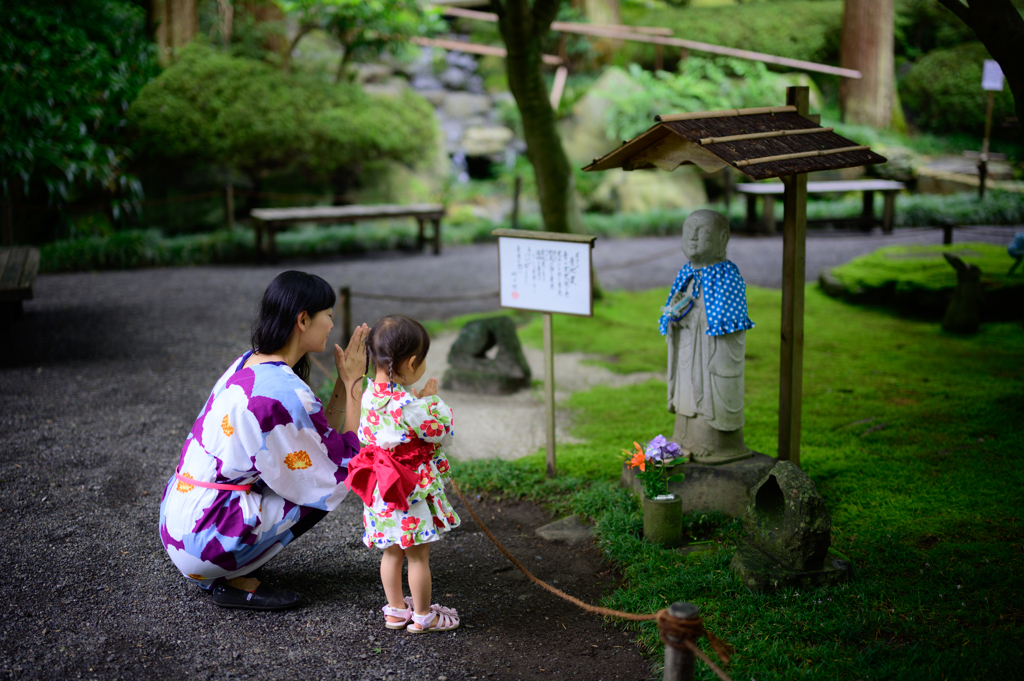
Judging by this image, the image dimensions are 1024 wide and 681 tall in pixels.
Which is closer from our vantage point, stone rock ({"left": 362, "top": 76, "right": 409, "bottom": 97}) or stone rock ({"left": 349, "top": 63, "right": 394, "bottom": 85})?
stone rock ({"left": 362, "top": 76, "right": 409, "bottom": 97})

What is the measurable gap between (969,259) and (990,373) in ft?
8.77

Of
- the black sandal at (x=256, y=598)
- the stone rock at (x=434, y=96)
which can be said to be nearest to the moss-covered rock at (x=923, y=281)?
the black sandal at (x=256, y=598)

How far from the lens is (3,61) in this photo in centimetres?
1146

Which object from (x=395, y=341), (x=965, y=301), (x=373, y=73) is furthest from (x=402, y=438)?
(x=373, y=73)

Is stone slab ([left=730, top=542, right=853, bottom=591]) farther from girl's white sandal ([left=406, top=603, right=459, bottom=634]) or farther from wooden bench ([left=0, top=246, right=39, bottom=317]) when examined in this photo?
wooden bench ([left=0, top=246, right=39, bottom=317])

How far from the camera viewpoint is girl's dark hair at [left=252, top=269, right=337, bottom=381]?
312cm

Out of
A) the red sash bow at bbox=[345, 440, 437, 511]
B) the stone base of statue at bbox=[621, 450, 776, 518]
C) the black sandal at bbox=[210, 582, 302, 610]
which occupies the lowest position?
the black sandal at bbox=[210, 582, 302, 610]

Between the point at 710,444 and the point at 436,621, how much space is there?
176cm

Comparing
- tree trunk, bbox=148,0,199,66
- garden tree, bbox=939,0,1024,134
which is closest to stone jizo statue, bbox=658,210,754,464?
garden tree, bbox=939,0,1024,134

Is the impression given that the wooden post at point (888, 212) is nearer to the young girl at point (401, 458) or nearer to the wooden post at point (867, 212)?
the wooden post at point (867, 212)

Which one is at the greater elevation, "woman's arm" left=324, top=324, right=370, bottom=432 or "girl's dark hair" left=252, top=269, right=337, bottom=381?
"girl's dark hair" left=252, top=269, right=337, bottom=381

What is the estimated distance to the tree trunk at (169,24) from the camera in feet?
43.7

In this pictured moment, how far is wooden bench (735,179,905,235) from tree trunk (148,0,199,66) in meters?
10.2

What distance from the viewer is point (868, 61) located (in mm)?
16094
